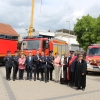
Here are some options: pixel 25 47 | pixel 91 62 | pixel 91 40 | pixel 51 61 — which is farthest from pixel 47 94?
pixel 91 40

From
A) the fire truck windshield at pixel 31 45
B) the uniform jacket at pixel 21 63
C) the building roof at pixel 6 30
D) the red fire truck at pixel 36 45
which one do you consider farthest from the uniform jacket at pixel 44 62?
the building roof at pixel 6 30

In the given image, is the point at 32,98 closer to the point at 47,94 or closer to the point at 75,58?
the point at 47,94

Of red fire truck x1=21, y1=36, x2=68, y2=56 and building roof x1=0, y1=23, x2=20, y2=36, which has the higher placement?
building roof x1=0, y1=23, x2=20, y2=36

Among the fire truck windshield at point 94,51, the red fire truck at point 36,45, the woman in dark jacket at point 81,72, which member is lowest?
the woman in dark jacket at point 81,72

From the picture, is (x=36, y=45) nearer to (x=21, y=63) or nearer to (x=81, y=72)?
(x=21, y=63)

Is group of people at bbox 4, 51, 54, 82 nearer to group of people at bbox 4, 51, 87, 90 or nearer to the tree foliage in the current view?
group of people at bbox 4, 51, 87, 90

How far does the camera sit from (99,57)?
53.7 ft

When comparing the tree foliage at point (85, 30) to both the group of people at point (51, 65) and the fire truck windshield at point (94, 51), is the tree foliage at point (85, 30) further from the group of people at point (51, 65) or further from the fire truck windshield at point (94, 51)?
the group of people at point (51, 65)

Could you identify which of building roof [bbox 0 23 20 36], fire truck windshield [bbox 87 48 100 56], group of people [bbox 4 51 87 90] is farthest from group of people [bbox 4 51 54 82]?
building roof [bbox 0 23 20 36]

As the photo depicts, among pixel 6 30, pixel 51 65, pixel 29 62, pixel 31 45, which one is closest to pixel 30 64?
pixel 29 62

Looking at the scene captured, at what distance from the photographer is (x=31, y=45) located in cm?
1767

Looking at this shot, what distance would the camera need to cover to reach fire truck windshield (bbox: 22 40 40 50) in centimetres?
1745

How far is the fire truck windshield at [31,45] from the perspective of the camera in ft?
57.3

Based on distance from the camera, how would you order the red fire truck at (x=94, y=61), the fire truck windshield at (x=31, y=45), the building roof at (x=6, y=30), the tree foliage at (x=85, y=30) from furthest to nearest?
1. the tree foliage at (x=85, y=30)
2. the building roof at (x=6, y=30)
3. the fire truck windshield at (x=31, y=45)
4. the red fire truck at (x=94, y=61)
